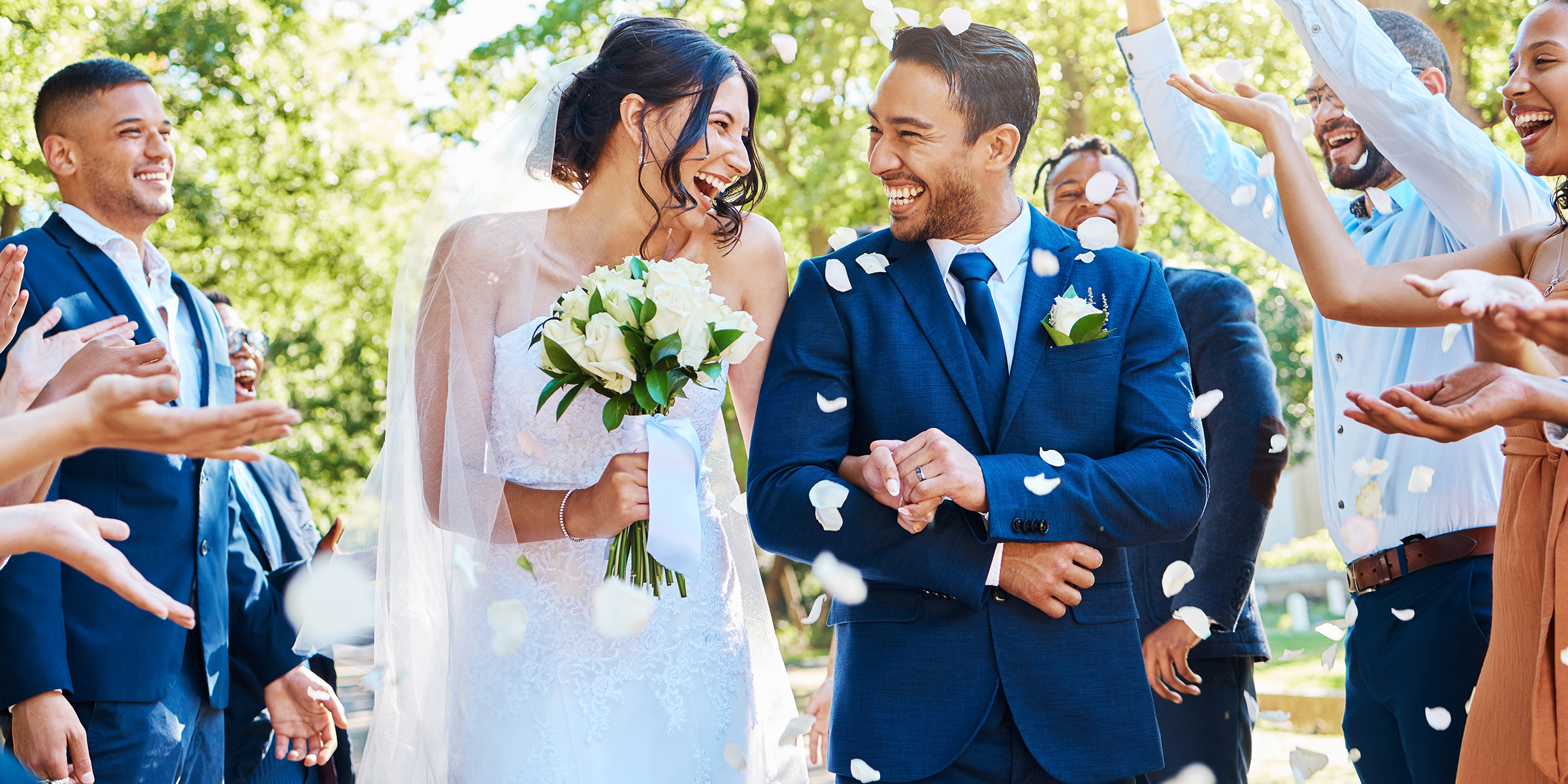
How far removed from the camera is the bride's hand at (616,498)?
111 inches

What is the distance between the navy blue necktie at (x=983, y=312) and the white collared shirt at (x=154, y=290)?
2463 mm

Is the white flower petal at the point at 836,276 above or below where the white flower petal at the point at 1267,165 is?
below

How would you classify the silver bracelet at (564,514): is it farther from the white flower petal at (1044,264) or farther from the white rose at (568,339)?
the white flower petal at (1044,264)

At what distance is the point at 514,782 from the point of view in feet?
9.50

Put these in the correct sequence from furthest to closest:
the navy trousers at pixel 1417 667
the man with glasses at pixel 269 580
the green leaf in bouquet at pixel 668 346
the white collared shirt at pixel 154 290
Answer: the man with glasses at pixel 269 580 < the white collared shirt at pixel 154 290 < the navy trousers at pixel 1417 667 < the green leaf in bouquet at pixel 668 346

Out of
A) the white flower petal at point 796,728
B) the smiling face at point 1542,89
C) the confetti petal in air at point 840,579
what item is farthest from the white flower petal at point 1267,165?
the white flower petal at point 796,728

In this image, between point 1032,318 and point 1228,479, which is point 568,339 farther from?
point 1228,479

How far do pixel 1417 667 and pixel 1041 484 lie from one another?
1.43 metres

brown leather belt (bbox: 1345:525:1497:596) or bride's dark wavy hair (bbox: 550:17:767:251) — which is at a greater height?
bride's dark wavy hair (bbox: 550:17:767:251)

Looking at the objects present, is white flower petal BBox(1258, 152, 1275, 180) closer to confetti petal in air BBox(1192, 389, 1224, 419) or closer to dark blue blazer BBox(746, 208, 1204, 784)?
dark blue blazer BBox(746, 208, 1204, 784)

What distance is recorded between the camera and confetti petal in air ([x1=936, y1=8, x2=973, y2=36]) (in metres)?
3.03

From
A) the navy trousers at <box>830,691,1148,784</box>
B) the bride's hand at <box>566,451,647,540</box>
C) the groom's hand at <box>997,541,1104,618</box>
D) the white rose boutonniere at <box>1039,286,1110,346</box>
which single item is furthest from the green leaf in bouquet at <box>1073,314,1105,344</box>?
the bride's hand at <box>566,451,647,540</box>

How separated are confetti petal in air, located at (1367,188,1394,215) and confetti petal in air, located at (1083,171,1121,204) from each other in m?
0.84

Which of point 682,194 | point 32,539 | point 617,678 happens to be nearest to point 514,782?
point 617,678
